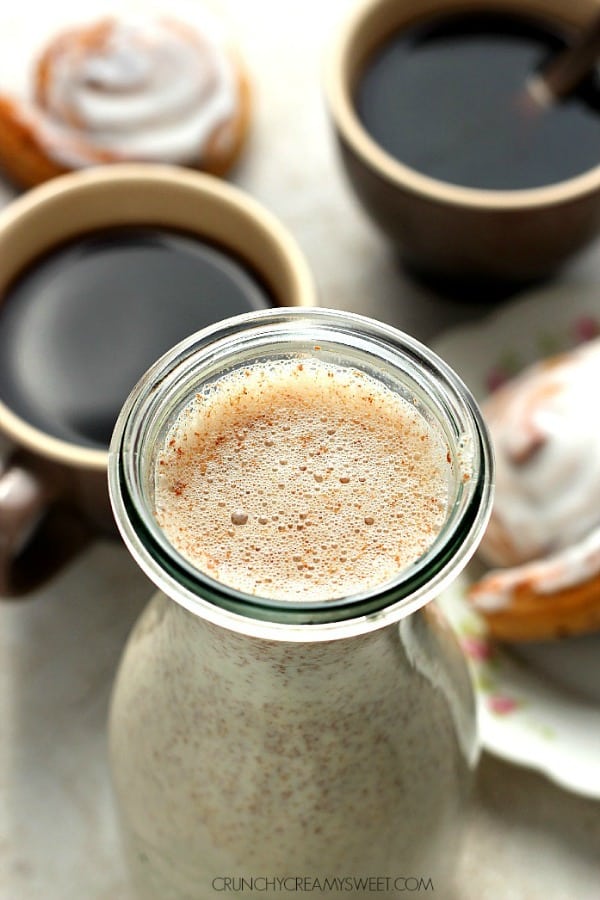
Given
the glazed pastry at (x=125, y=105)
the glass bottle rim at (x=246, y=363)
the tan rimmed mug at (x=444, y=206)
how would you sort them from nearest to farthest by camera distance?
the glass bottle rim at (x=246, y=363) → the tan rimmed mug at (x=444, y=206) → the glazed pastry at (x=125, y=105)

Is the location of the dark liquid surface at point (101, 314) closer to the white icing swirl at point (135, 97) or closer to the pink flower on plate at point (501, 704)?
the white icing swirl at point (135, 97)

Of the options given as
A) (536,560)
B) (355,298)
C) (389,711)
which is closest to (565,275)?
(355,298)

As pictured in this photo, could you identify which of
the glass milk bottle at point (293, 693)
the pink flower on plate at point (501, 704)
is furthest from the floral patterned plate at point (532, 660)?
the glass milk bottle at point (293, 693)

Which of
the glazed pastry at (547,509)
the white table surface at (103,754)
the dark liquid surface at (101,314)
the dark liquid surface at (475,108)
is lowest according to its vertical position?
the white table surface at (103,754)

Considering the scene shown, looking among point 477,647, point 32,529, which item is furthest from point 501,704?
point 32,529

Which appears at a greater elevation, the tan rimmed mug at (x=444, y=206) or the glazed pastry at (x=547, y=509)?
the tan rimmed mug at (x=444, y=206)

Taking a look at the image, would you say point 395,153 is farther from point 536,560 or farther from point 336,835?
point 336,835
